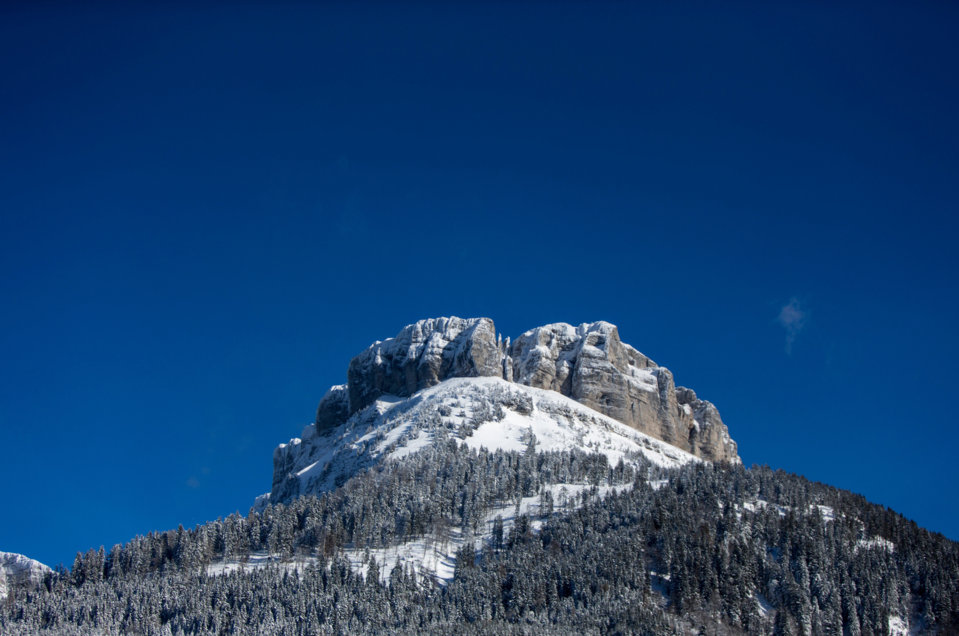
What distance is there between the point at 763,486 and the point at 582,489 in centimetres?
3813

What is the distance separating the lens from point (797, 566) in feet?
431

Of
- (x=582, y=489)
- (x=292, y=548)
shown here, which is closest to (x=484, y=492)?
(x=582, y=489)

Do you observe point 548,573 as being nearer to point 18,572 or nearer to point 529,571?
point 529,571

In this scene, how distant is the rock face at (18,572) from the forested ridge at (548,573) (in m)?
5.46

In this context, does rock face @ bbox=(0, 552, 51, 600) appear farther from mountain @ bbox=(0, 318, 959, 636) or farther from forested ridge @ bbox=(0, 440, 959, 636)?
forested ridge @ bbox=(0, 440, 959, 636)

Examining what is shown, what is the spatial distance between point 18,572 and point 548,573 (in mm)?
101838

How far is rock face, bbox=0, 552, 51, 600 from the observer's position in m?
144

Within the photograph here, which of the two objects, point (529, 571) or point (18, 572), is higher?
point (18, 572)

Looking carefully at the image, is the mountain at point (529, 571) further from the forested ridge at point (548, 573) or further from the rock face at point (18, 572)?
the rock face at point (18, 572)

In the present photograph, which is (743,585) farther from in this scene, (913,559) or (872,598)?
(913,559)

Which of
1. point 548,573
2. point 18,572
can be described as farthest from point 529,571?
point 18,572

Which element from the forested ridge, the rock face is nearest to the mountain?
the forested ridge

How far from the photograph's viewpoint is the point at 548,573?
127 meters

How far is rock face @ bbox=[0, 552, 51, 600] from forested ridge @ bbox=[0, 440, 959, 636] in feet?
17.9
